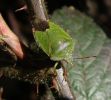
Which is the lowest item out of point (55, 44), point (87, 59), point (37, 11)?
point (87, 59)

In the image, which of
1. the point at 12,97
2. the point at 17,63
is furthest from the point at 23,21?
the point at 17,63

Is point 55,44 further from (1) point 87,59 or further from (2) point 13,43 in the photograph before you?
(1) point 87,59

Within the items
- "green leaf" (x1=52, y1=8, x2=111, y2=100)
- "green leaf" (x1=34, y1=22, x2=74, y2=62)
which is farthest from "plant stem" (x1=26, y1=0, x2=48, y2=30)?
"green leaf" (x1=52, y1=8, x2=111, y2=100)

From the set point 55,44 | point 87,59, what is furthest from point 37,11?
point 87,59

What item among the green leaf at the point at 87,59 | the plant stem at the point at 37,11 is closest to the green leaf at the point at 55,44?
the plant stem at the point at 37,11

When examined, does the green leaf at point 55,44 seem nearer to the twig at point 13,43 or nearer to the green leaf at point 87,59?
the twig at point 13,43

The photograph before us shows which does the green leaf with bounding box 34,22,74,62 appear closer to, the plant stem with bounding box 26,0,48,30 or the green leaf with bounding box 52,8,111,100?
the plant stem with bounding box 26,0,48,30

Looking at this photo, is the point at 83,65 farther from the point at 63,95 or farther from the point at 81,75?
the point at 63,95
